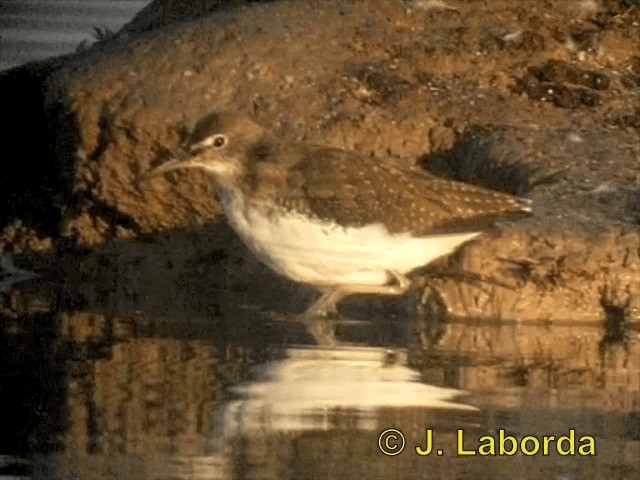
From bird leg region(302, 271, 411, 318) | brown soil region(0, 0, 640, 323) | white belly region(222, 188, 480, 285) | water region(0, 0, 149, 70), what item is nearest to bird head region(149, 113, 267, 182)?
white belly region(222, 188, 480, 285)

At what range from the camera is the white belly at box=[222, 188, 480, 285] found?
35.9 ft

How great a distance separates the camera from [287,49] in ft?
43.0

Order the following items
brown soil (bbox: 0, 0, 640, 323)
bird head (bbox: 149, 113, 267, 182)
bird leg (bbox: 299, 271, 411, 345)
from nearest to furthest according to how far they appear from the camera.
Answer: bird leg (bbox: 299, 271, 411, 345), bird head (bbox: 149, 113, 267, 182), brown soil (bbox: 0, 0, 640, 323)

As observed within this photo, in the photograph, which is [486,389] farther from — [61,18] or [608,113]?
[61,18]

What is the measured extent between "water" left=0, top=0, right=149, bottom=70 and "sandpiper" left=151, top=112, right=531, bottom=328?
29.2ft

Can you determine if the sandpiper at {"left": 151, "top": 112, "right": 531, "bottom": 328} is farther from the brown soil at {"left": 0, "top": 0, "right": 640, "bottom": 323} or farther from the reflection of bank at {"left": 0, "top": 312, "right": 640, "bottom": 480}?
the brown soil at {"left": 0, "top": 0, "right": 640, "bottom": 323}

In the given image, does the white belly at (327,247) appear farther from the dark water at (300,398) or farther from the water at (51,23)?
the water at (51,23)

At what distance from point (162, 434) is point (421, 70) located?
4963mm

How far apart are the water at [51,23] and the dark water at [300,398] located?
8.86 metres

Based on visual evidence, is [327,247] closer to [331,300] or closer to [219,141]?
[331,300]

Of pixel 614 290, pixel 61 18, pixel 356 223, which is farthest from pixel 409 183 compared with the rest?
pixel 61 18

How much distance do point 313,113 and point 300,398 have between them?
368 centimetres

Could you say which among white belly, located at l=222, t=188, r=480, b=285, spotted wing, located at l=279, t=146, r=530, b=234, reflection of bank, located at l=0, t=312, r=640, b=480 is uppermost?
spotted wing, located at l=279, t=146, r=530, b=234

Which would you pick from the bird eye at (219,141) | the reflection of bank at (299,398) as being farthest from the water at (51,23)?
the reflection of bank at (299,398)
